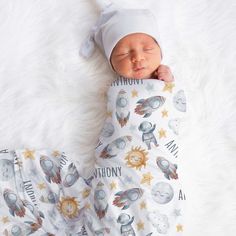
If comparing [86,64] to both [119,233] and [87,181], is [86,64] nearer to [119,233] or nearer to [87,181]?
[87,181]

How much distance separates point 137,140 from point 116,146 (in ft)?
0.22

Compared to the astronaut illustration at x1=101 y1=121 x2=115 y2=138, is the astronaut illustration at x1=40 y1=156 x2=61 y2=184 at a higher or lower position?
lower

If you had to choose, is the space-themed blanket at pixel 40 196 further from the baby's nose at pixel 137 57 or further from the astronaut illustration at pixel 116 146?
the baby's nose at pixel 137 57

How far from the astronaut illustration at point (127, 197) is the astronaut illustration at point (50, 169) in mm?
211

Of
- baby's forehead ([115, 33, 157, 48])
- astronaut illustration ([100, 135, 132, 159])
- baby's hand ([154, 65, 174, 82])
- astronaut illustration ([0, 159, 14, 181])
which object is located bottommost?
astronaut illustration ([0, 159, 14, 181])

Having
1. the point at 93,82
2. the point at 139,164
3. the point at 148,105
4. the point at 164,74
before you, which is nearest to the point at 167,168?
the point at 139,164

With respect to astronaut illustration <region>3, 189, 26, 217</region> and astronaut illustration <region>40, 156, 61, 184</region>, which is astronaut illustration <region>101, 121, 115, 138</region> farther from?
astronaut illustration <region>3, 189, 26, 217</region>

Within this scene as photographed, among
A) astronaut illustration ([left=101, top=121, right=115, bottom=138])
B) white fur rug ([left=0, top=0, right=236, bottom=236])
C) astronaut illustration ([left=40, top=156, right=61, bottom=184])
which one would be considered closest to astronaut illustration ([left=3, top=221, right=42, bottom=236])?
astronaut illustration ([left=40, top=156, right=61, bottom=184])

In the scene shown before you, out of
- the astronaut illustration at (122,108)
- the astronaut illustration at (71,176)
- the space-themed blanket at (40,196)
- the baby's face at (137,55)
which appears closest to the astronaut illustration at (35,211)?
the space-themed blanket at (40,196)

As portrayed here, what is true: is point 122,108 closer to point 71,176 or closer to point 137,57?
point 137,57

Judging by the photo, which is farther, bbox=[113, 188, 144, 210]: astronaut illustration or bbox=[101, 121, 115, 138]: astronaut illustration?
bbox=[101, 121, 115, 138]: astronaut illustration

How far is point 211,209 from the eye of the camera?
1555 mm

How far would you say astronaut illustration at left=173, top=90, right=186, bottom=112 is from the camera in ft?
5.16

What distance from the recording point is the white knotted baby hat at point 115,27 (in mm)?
1578
